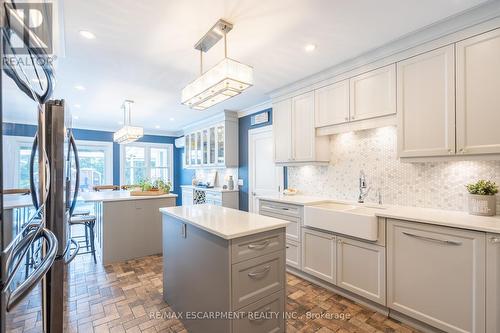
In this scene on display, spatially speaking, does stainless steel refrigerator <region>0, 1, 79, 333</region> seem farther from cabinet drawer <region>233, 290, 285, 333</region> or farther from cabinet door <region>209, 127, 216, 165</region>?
cabinet door <region>209, 127, 216, 165</region>

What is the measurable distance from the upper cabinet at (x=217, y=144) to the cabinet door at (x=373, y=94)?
278cm

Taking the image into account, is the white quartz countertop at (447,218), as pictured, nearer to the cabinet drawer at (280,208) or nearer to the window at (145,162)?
the cabinet drawer at (280,208)

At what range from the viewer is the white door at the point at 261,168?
4195mm

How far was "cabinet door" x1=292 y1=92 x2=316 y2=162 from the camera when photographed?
122 inches

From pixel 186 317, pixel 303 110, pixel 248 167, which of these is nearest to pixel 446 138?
pixel 303 110

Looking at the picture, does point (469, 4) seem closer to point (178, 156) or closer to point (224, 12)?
point (224, 12)

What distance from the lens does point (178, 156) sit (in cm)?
760

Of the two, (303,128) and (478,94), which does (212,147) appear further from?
(478,94)

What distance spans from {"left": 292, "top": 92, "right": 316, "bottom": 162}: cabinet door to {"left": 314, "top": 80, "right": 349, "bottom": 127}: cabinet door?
4.1 inches

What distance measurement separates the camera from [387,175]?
2625 millimetres

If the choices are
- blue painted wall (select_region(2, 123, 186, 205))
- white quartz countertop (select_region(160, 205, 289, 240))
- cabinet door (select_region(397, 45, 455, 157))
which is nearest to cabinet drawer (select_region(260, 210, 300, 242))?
white quartz countertop (select_region(160, 205, 289, 240))

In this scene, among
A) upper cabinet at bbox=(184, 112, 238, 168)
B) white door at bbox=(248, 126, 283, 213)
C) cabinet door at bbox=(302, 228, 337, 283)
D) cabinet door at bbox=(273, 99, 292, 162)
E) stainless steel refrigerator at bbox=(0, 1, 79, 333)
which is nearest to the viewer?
stainless steel refrigerator at bbox=(0, 1, 79, 333)

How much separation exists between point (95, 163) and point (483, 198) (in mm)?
7482

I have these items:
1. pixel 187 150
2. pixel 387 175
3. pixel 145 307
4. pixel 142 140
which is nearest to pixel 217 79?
pixel 387 175
